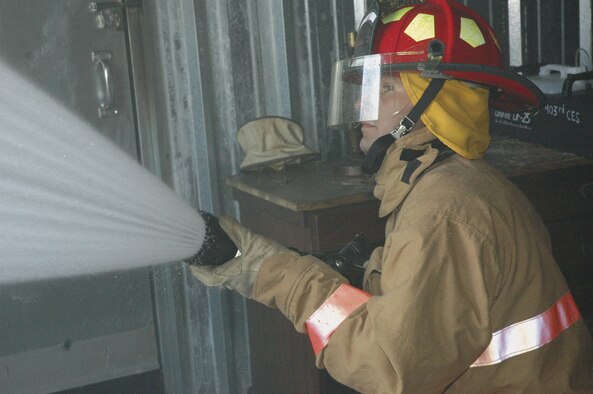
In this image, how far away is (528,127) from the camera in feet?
12.5

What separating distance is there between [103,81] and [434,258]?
239 cm

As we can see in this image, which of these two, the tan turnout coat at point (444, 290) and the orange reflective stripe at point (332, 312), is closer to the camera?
the tan turnout coat at point (444, 290)

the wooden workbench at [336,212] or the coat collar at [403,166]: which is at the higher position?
the coat collar at [403,166]

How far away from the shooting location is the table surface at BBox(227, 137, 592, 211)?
314 cm

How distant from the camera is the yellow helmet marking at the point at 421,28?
2389mm

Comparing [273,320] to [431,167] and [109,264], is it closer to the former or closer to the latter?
[109,264]

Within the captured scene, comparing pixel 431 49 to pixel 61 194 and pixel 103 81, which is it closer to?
pixel 61 194

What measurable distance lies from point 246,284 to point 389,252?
0.57m

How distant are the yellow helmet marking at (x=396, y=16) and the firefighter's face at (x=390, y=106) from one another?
166 millimetres

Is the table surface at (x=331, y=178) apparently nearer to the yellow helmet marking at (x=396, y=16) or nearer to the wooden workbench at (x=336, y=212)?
the wooden workbench at (x=336, y=212)

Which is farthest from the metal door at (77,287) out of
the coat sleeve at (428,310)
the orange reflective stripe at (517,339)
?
the orange reflective stripe at (517,339)

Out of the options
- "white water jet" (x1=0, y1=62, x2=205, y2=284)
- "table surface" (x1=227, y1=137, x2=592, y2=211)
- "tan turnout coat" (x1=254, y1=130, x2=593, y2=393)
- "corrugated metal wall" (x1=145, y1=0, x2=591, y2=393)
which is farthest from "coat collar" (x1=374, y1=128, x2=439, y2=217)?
"corrugated metal wall" (x1=145, y1=0, x2=591, y2=393)

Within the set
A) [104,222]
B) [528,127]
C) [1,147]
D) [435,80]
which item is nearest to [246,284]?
[435,80]

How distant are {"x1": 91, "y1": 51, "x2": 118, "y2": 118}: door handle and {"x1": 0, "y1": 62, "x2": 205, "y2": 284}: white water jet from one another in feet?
0.39
